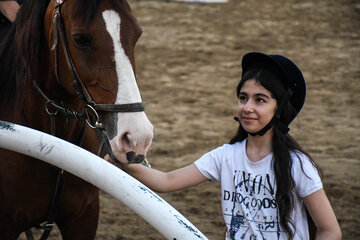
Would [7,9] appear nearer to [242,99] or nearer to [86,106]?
[86,106]

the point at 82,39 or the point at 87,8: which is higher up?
the point at 87,8

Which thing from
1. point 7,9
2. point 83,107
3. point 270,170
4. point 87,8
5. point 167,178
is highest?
point 87,8

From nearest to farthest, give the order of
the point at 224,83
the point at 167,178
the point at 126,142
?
the point at 126,142 < the point at 167,178 < the point at 224,83

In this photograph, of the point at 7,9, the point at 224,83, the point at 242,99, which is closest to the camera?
the point at 242,99

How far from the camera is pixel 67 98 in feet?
9.25

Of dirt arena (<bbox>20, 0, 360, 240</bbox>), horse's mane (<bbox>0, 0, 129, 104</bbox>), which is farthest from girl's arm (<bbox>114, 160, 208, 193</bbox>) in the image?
dirt arena (<bbox>20, 0, 360, 240</bbox>)

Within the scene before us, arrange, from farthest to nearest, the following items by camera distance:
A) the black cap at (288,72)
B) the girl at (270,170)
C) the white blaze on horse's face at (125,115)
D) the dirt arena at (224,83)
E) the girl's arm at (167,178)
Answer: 1. the dirt arena at (224,83)
2. the girl's arm at (167,178)
3. the black cap at (288,72)
4. the girl at (270,170)
5. the white blaze on horse's face at (125,115)

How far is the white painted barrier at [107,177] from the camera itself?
5.12 ft

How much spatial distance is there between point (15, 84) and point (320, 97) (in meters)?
5.67

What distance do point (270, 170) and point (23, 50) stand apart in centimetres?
128

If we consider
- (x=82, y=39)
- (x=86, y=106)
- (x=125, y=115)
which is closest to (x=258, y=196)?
(x=125, y=115)

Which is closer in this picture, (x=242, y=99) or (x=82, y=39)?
(x=82, y=39)

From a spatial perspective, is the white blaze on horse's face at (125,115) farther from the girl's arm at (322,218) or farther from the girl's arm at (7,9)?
the girl's arm at (7,9)

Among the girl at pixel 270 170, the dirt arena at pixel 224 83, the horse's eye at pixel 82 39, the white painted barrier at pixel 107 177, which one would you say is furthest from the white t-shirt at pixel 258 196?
the dirt arena at pixel 224 83
